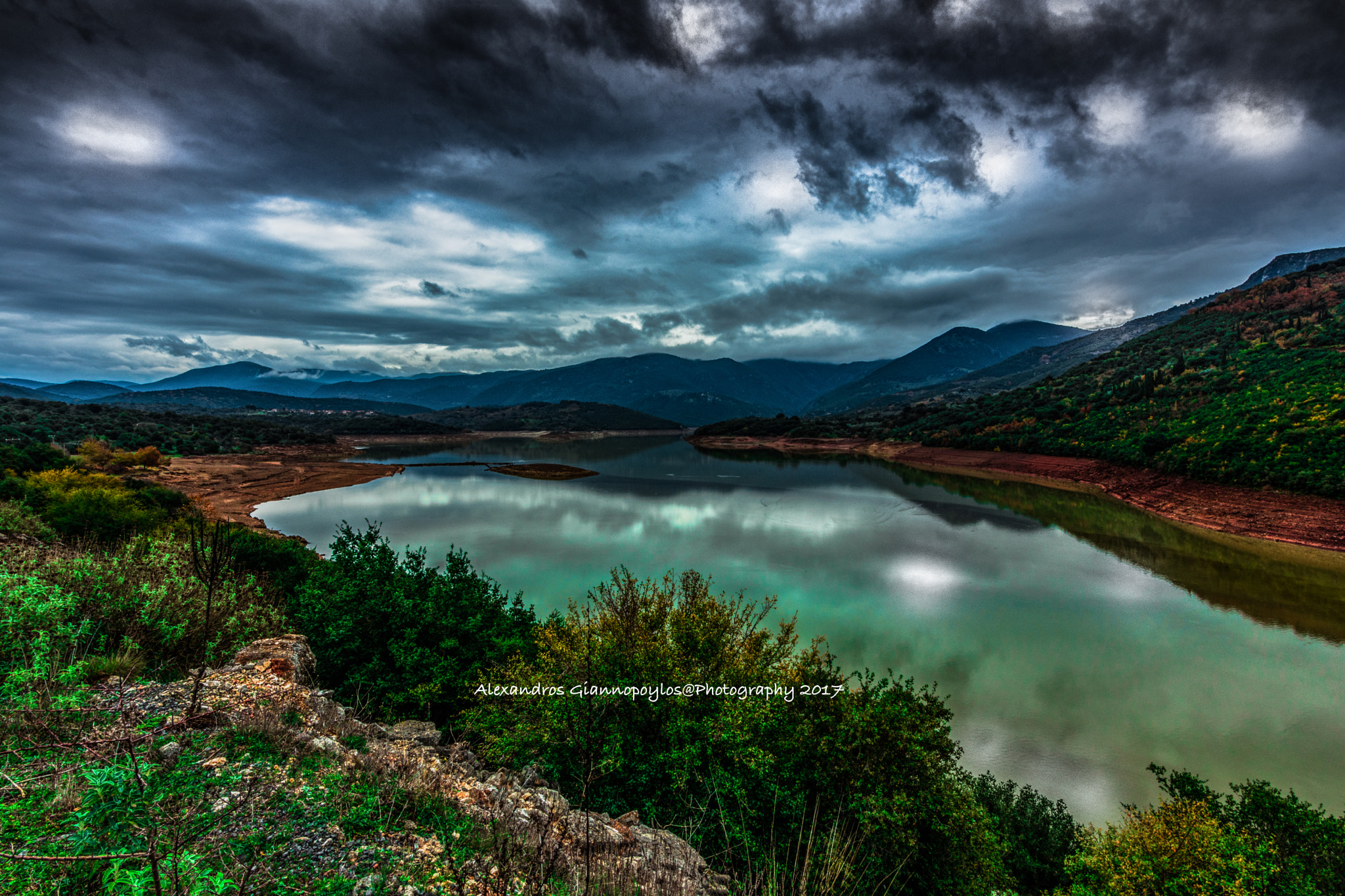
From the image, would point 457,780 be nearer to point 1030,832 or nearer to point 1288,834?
point 1030,832

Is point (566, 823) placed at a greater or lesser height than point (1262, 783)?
greater

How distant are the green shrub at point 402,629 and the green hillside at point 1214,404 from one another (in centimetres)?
4438

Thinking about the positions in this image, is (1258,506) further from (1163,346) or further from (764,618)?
(1163,346)

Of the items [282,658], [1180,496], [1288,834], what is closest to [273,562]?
[282,658]

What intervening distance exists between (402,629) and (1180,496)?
49.0m

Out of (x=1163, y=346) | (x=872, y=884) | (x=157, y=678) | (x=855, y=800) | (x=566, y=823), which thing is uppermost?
(x=1163, y=346)

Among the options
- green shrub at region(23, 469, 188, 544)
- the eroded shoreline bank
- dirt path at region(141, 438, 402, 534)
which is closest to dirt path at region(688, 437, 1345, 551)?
green shrub at region(23, 469, 188, 544)

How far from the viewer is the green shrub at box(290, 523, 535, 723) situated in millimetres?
10172

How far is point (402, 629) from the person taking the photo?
11125mm

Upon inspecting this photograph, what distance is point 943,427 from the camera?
2958 inches

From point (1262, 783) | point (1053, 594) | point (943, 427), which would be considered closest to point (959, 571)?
point (1053, 594)

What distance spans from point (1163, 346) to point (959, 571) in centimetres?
7607

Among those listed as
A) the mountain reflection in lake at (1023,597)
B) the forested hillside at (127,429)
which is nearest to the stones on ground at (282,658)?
the mountain reflection in lake at (1023,597)

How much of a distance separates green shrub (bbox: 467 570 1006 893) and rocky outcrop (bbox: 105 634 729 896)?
0.70 meters
